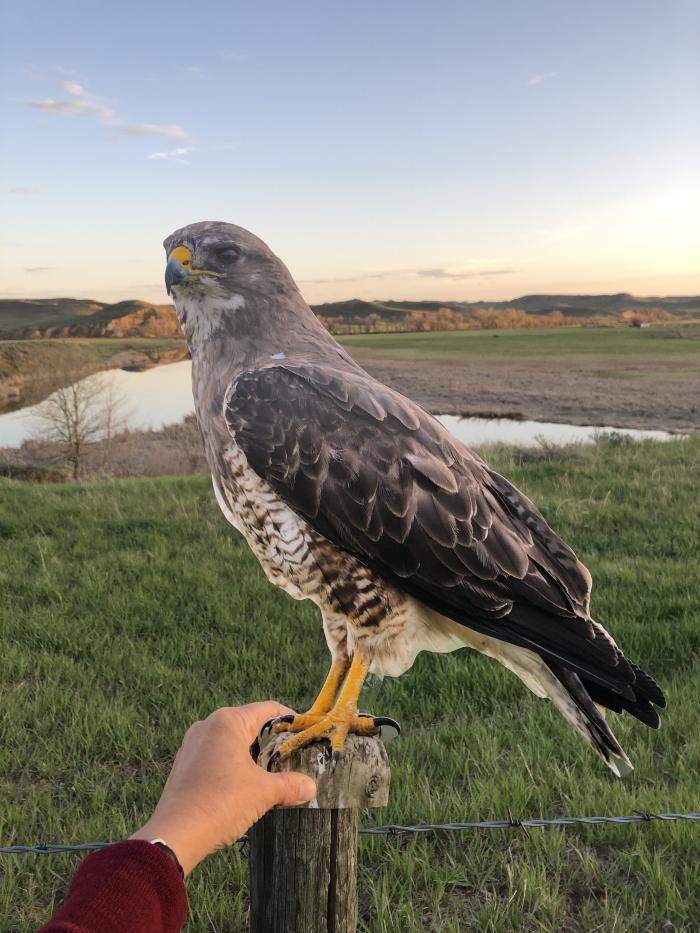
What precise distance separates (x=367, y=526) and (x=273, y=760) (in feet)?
2.43

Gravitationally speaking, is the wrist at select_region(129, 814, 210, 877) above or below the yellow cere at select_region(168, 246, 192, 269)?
below

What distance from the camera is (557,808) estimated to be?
362 cm

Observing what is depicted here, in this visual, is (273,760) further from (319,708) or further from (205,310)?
(205,310)

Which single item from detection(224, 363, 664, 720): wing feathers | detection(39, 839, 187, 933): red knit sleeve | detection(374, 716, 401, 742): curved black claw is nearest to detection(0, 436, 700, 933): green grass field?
detection(374, 716, 401, 742): curved black claw

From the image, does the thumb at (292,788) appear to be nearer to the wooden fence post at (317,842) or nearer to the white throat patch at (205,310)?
the wooden fence post at (317,842)

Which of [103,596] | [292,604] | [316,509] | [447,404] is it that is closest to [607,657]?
[316,509]

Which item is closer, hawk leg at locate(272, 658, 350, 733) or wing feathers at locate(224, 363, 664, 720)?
wing feathers at locate(224, 363, 664, 720)

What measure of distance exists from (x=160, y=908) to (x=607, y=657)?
1.31 metres

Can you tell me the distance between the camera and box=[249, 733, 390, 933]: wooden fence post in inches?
84.3

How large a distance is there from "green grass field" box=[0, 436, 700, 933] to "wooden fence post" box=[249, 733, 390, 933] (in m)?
0.94

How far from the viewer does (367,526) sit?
2.21m

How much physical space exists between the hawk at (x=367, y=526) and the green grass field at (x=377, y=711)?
1.36 m

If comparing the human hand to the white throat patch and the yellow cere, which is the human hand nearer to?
the white throat patch

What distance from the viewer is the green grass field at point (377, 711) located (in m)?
3.17
